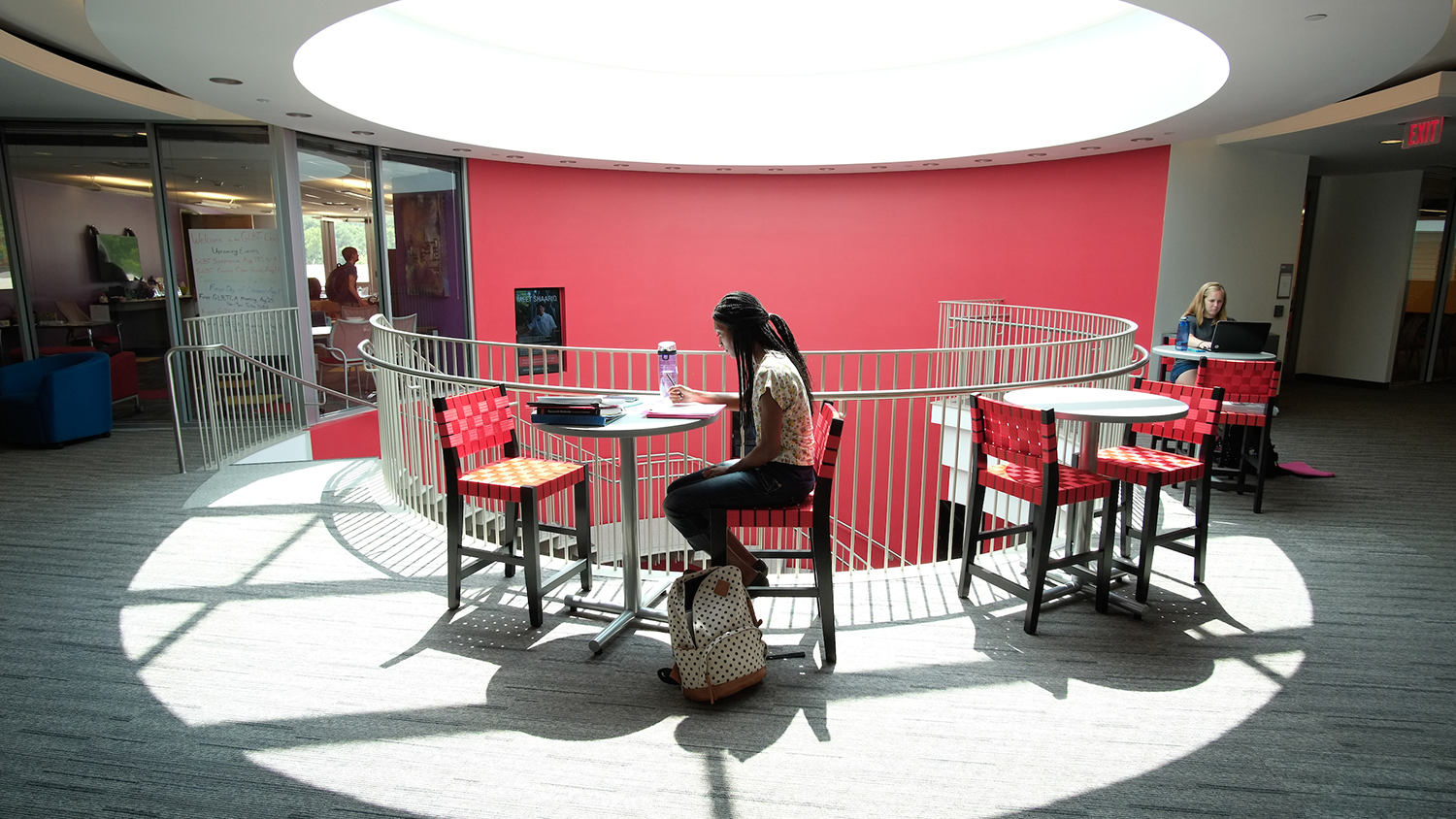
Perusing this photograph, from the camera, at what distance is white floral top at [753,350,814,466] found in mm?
3137

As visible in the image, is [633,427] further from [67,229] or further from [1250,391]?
[67,229]

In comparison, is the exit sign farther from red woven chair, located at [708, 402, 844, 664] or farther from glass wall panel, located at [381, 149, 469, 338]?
glass wall panel, located at [381, 149, 469, 338]

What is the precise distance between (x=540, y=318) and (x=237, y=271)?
387 cm

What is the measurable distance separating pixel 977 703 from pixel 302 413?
26.7 ft

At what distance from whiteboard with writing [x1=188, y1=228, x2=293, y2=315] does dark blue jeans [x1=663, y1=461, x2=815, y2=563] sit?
25.0 ft

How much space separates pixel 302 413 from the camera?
8.76 m

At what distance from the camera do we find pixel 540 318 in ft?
38.0

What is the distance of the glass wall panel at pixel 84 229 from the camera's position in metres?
8.43

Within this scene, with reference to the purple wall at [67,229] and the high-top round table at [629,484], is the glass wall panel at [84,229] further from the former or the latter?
the high-top round table at [629,484]

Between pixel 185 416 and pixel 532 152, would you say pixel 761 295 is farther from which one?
pixel 185 416

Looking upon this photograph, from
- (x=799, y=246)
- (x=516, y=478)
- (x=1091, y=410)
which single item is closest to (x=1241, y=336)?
(x=1091, y=410)

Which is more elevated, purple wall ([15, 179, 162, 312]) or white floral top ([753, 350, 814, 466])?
purple wall ([15, 179, 162, 312])

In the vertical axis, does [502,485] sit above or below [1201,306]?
below

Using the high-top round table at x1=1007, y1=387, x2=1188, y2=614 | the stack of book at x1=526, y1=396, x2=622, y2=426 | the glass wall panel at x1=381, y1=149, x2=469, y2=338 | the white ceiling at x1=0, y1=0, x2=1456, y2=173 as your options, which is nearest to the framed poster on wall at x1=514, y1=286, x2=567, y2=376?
the glass wall panel at x1=381, y1=149, x2=469, y2=338
